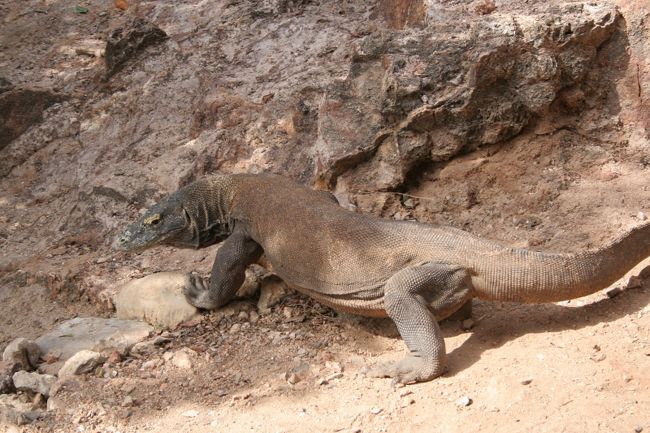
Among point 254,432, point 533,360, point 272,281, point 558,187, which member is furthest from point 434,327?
point 558,187

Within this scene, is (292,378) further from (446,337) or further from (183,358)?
(446,337)

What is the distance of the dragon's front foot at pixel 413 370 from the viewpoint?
4.71m

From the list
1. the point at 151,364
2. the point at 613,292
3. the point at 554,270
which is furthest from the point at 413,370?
the point at 151,364

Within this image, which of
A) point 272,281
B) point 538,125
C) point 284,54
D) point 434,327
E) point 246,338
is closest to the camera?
point 434,327

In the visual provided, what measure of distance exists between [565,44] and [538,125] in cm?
72

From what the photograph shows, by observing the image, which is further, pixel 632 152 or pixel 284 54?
pixel 284 54

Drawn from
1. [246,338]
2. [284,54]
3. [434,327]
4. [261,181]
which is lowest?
[246,338]

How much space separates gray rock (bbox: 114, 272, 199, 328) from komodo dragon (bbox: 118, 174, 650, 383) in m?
0.12

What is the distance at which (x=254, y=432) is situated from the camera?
175 inches

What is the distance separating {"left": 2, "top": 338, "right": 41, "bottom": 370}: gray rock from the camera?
5644 mm

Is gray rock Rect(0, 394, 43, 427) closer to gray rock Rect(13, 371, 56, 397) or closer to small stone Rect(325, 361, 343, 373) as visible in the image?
gray rock Rect(13, 371, 56, 397)

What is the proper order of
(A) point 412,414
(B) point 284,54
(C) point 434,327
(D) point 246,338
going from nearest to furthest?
(A) point 412,414 < (C) point 434,327 < (D) point 246,338 < (B) point 284,54

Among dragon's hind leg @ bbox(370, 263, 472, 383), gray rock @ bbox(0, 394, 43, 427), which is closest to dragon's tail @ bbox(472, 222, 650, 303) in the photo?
dragon's hind leg @ bbox(370, 263, 472, 383)

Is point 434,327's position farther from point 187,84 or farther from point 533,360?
point 187,84
